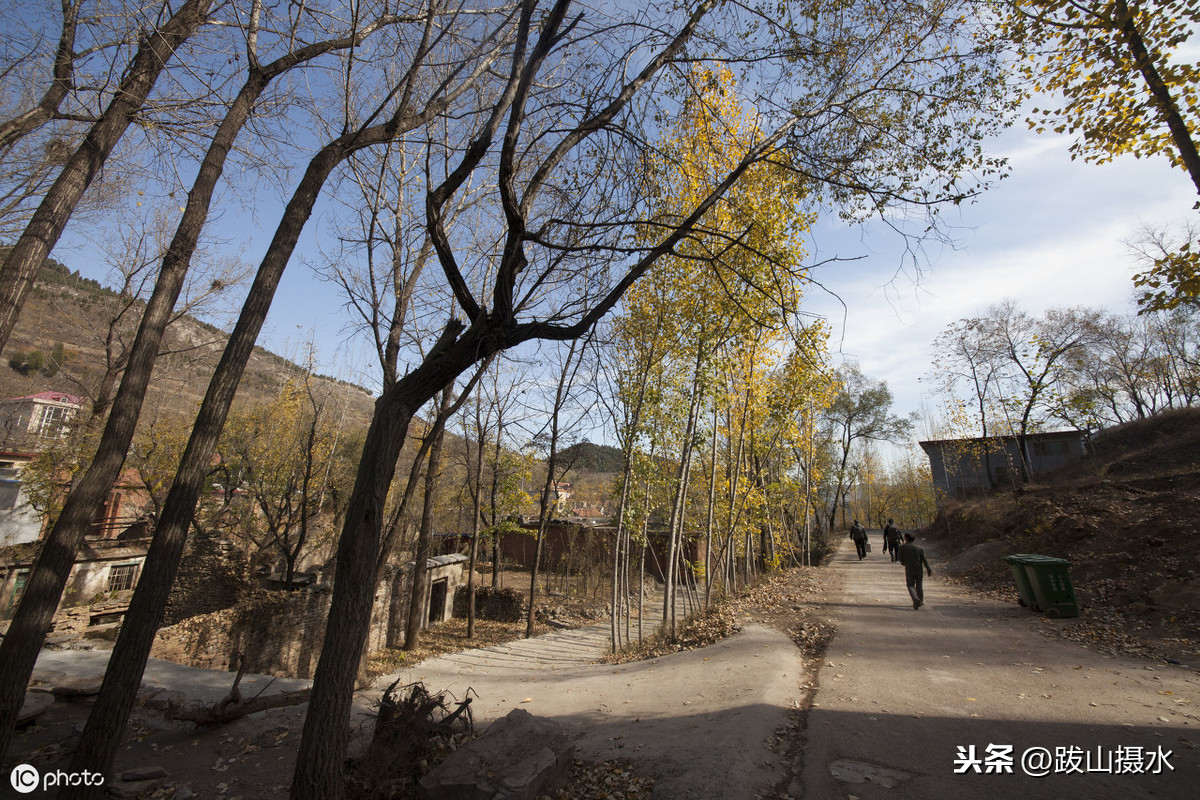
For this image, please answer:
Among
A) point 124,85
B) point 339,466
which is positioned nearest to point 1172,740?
point 124,85

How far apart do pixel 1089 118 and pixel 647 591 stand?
22.1 meters

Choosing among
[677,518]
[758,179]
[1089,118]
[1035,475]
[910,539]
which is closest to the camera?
[1089,118]

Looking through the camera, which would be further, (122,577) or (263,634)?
(122,577)

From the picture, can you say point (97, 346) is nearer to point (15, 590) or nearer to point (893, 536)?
point (15, 590)

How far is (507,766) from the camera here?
358 cm

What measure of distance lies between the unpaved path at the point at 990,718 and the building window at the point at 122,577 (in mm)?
25025

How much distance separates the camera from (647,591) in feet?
78.9

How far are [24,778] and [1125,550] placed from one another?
14946mm

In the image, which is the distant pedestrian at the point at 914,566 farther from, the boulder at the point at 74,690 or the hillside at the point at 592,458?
the boulder at the point at 74,690

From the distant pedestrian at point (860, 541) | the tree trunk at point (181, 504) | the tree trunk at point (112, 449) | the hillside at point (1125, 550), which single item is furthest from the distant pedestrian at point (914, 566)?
the distant pedestrian at point (860, 541)

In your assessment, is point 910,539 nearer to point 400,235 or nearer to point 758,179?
point 758,179

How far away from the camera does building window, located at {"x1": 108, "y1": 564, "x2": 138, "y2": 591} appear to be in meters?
19.3

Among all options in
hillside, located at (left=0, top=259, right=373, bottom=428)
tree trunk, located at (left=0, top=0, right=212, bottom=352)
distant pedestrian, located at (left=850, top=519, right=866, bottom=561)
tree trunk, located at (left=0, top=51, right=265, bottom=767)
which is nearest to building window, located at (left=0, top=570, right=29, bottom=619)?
hillside, located at (left=0, top=259, right=373, bottom=428)

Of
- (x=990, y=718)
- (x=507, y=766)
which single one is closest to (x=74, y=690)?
(x=507, y=766)
